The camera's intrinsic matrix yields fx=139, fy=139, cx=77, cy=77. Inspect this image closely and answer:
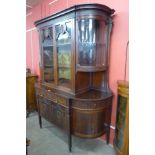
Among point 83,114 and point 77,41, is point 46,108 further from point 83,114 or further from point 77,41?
point 77,41

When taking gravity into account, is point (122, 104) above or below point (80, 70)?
below

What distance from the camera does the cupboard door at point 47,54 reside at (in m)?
2.48

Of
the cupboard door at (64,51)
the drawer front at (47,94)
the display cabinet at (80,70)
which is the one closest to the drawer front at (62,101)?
the display cabinet at (80,70)

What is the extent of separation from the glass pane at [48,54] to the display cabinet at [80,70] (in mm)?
34

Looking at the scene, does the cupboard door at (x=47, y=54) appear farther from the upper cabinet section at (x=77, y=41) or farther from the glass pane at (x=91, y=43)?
the glass pane at (x=91, y=43)

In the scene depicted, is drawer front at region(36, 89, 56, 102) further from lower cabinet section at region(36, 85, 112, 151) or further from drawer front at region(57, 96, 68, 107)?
drawer front at region(57, 96, 68, 107)

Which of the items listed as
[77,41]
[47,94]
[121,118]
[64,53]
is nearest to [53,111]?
[47,94]

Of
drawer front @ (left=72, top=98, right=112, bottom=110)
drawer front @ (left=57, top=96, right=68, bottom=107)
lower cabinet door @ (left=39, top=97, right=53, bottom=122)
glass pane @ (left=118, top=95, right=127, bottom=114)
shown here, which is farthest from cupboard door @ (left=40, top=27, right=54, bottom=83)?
glass pane @ (left=118, top=95, right=127, bottom=114)

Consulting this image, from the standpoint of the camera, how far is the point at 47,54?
105 inches

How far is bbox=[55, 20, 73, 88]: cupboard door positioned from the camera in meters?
2.10

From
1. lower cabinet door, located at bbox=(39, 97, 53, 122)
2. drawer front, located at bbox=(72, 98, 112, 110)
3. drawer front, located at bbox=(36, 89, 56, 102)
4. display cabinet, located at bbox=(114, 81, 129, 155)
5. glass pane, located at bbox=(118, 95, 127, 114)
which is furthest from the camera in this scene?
lower cabinet door, located at bbox=(39, 97, 53, 122)

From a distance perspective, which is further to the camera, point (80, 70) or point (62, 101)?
point (62, 101)

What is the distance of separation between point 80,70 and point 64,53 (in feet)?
1.58
